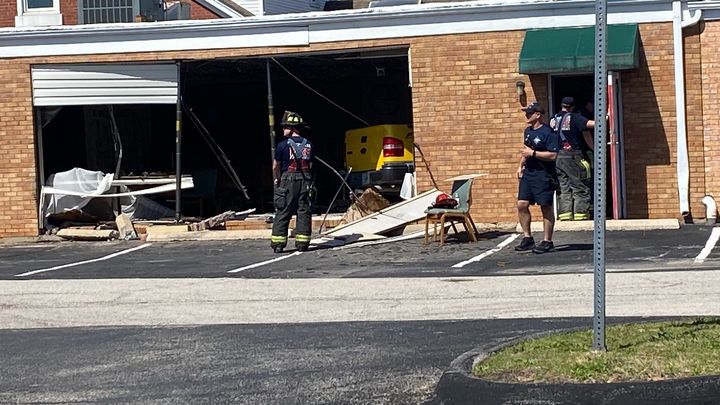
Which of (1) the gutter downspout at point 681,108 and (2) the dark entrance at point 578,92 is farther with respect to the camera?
(2) the dark entrance at point 578,92

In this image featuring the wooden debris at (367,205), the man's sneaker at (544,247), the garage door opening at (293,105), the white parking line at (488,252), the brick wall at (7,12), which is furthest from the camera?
the brick wall at (7,12)

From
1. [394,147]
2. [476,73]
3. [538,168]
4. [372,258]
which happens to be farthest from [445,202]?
[394,147]

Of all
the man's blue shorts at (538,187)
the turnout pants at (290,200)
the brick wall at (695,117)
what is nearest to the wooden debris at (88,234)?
the turnout pants at (290,200)

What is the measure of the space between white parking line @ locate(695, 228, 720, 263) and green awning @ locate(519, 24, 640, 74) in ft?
8.73

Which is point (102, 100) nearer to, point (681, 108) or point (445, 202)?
point (445, 202)

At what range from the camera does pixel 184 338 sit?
9164mm

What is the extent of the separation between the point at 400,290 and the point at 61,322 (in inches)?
127

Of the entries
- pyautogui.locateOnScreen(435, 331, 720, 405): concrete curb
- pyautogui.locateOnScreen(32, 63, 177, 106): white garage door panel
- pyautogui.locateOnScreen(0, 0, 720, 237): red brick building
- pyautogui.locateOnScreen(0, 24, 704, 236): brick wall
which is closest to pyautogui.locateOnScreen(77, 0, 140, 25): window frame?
pyautogui.locateOnScreen(0, 0, 720, 237): red brick building

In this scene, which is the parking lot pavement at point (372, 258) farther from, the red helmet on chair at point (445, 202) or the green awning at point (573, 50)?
the green awning at point (573, 50)

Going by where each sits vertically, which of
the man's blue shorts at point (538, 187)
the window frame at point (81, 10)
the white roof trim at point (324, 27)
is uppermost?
the window frame at point (81, 10)

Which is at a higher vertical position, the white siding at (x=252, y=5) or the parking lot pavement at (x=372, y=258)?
the white siding at (x=252, y=5)

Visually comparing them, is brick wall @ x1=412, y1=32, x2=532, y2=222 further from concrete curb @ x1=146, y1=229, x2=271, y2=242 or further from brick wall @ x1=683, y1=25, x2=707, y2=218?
concrete curb @ x1=146, y1=229, x2=271, y2=242

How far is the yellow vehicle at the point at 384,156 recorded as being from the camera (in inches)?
755

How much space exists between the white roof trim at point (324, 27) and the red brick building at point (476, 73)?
0.02 m
